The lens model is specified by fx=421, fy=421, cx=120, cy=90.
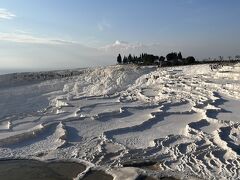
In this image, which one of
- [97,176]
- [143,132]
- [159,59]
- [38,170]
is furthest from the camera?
[159,59]

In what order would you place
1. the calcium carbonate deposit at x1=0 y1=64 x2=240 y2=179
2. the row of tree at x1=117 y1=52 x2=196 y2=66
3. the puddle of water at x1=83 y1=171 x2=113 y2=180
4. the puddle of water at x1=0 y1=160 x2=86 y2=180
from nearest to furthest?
1. the puddle of water at x1=83 y1=171 x2=113 y2=180
2. the puddle of water at x1=0 y1=160 x2=86 y2=180
3. the calcium carbonate deposit at x1=0 y1=64 x2=240 y2=179
4. the row of tree at x1=117 y1=52 x2=196 y2=66

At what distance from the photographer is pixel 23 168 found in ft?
40.9

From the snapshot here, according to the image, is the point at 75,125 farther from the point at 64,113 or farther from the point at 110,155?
the point at 110,155

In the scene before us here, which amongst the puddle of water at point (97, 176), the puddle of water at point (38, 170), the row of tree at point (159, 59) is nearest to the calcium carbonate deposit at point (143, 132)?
the puddle of water at point (97, 176)

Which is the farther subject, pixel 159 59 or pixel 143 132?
pixel 159 59

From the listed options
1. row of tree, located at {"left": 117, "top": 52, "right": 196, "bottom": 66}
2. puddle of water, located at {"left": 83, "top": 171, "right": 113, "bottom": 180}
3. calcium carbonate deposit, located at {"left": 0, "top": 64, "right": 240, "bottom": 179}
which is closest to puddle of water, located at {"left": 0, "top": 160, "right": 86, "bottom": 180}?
puddle of water, located at {"left": 83, "top": 171, "right": 113, "bottom": 180}

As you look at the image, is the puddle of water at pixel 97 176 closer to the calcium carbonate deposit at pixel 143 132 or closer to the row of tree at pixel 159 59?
the calcium carbonate deposit at pixel 143 132

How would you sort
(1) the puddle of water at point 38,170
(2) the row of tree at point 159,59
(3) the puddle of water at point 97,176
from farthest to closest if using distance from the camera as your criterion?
(2) the row of tree at point 159,59, (1) the puddle of water at point 38,170, (3) the puddle of water at point 97,176

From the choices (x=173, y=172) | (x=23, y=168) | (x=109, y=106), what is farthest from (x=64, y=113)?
(x=173, y=172)

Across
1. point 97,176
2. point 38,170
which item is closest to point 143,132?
point 97,176

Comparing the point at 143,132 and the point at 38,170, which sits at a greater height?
the point at 143,132

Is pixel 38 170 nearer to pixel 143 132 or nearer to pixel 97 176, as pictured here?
pixel 97 176

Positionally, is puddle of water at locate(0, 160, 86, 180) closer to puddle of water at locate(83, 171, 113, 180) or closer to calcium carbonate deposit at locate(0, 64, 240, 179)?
puddle of water at locate(83, 171, 113, 180)

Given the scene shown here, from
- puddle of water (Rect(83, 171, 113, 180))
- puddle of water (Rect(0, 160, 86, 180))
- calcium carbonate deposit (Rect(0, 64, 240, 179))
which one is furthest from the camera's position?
calcium carbonate deposit (Rect(0, 64, 240, 179))
